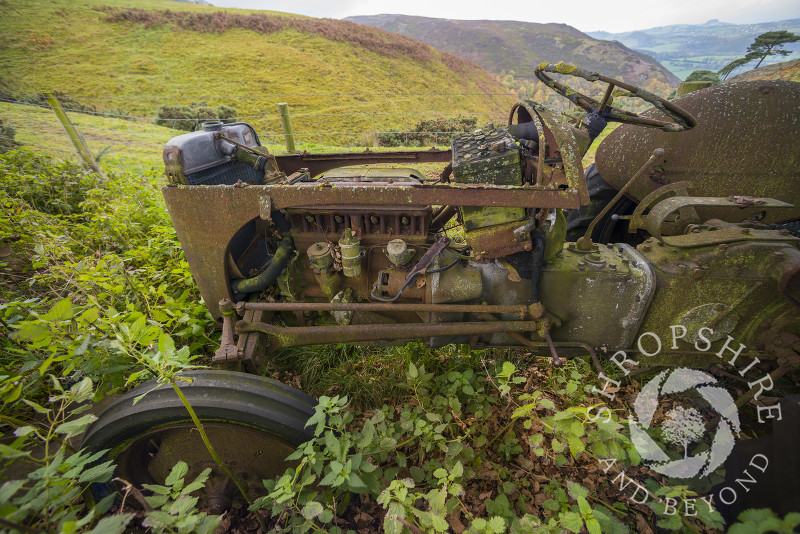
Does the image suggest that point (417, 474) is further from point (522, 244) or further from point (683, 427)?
point (683, 427)

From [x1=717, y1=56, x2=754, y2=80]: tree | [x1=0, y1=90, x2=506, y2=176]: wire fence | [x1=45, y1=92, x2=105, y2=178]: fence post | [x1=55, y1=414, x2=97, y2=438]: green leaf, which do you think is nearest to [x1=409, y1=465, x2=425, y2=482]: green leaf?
[x1=55, y1=414, x2=97, y2=438]: green leaf

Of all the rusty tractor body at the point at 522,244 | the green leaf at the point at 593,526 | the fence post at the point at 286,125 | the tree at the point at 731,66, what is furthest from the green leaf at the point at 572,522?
the tree at the point at 731,66

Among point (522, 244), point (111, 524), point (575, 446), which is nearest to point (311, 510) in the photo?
point (111, 524)

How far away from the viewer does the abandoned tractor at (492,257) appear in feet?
5.53

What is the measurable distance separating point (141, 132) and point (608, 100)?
55.0ft

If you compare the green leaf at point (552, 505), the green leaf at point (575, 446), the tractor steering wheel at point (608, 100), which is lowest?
the green leaf at point (552, 505)

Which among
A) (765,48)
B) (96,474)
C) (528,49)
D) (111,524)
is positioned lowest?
(96,474)

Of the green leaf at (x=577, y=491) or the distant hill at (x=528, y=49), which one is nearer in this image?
the green leaf at (x=577, y=491)

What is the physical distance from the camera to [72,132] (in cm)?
578

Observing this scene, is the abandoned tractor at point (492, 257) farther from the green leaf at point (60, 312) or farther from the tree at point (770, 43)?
the tree at point (770, 43)

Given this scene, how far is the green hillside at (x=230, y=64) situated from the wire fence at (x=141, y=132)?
0.40 m

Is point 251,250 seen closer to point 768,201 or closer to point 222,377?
point 222,377

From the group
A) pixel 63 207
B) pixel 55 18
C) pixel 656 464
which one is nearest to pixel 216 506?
pixel 656 464

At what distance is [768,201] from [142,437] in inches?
148
